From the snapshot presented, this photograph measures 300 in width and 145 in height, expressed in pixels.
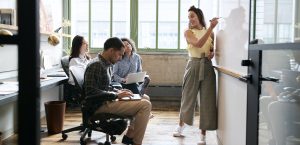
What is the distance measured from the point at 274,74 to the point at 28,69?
51.5 inches

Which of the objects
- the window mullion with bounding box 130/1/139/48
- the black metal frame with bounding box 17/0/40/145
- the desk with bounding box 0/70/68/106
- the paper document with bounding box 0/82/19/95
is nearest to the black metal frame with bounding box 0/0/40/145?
the black metal frame with bounding box 17/0/40/145

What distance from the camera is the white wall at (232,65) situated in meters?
2.26

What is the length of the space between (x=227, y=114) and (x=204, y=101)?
55 cm

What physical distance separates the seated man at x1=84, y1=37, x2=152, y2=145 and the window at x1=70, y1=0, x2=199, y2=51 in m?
3.24

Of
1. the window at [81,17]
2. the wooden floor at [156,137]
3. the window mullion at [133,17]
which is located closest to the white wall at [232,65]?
the wooden floor at [156,137]

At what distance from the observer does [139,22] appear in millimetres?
6230

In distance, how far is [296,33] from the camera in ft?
4.24

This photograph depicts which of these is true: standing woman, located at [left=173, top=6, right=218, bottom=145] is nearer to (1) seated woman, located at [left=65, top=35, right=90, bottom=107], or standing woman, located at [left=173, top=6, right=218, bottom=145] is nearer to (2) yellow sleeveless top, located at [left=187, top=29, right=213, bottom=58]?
(2) yellow sleeveless top, located at [left=187, top=29, right=213, bottom=58]

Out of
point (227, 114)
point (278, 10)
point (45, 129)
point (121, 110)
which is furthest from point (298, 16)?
point (45, 129)

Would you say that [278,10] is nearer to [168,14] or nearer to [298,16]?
[298,16]

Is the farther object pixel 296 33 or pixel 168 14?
pixel 168 14

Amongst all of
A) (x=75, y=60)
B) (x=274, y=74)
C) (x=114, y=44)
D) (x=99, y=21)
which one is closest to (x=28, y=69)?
(x=274, y=74)

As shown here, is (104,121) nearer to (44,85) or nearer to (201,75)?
(44,85)

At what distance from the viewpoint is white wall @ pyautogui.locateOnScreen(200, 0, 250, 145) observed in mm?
2260
